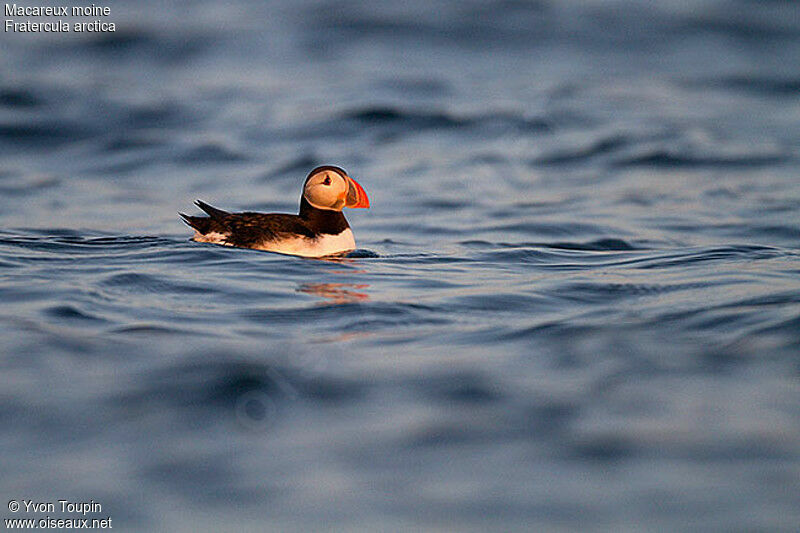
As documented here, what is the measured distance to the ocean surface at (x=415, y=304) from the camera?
3.96 metres

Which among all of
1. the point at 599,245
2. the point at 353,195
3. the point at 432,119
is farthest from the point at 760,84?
the point at 353,195

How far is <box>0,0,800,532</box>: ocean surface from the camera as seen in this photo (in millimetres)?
3963

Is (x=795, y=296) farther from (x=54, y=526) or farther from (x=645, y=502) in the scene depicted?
(x=54, y=526)

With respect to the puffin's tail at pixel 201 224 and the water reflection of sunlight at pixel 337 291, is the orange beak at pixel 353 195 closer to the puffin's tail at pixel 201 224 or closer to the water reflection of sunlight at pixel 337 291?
the puffin's tail at pixel 201 224

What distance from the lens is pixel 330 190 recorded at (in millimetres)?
8484

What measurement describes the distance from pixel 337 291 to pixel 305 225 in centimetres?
146

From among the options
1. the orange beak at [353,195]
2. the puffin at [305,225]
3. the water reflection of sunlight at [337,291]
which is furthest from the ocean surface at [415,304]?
the orange beak at [353,195]

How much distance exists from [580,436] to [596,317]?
1.95m

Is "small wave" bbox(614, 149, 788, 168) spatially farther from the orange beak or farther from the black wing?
the black wing

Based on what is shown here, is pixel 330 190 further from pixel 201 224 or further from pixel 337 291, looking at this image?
pixel 337 291

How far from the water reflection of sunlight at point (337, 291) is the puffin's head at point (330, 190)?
1.42 metres

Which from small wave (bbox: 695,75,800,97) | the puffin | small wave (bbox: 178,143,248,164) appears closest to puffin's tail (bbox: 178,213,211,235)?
the puffin


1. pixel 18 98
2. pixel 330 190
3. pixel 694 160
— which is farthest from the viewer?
pixel 18 98

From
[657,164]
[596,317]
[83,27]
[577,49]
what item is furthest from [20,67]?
[596,317]
